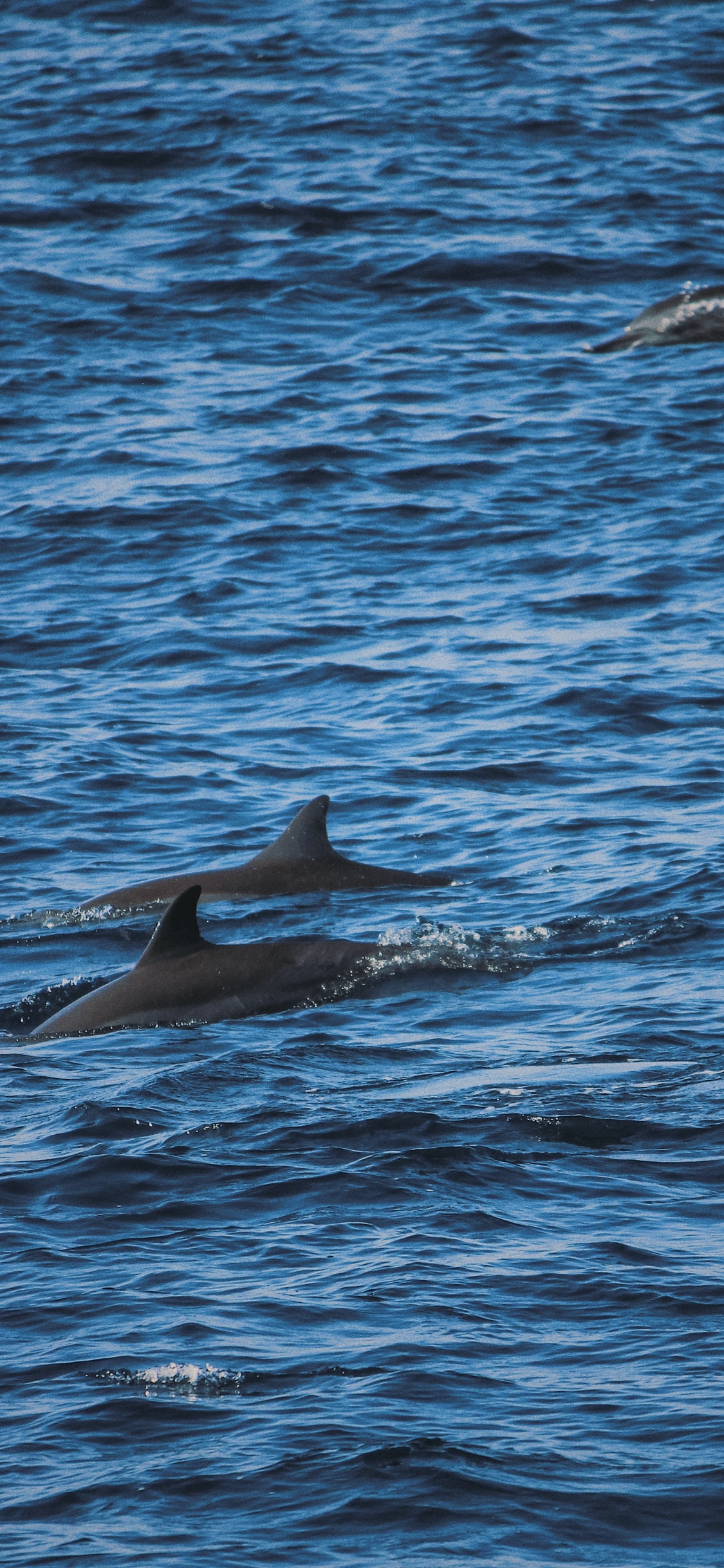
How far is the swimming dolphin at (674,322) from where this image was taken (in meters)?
26.1

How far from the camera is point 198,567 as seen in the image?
20.6m

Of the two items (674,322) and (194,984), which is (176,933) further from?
(674,322)

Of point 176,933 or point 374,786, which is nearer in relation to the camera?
point 176,933

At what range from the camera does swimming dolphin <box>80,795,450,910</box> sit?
13.7 meters

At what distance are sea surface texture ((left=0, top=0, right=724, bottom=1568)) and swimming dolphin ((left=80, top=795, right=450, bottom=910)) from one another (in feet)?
0.70

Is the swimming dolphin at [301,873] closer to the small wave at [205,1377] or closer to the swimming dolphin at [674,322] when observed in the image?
the small wave at [205,1377]

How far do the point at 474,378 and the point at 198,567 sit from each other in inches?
253

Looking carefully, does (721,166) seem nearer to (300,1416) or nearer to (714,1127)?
(714,1127)

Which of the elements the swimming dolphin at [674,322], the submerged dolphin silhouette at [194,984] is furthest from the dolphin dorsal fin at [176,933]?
the swimming dolphin at [674,322]

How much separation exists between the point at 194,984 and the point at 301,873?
2.57m

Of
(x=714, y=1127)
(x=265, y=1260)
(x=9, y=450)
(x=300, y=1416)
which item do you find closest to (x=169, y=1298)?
(x=265, y=1260)

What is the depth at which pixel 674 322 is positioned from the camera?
26.1 metres

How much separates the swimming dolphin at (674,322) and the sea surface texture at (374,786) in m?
0.25

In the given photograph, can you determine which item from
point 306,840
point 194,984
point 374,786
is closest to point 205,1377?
point 194,984
